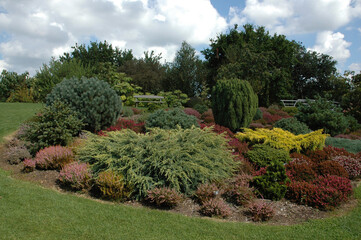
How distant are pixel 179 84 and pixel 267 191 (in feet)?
88.5

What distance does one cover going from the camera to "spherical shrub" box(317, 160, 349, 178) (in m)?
6.37

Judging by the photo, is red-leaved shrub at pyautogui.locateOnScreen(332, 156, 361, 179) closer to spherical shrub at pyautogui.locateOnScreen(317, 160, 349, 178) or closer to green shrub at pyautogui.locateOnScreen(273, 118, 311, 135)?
spherical shrub at pyautogui.locateOnScreen(317, 160, 349, 178)

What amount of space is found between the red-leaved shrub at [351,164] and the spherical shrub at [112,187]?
5356 mm

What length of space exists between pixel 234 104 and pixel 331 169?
4611mm

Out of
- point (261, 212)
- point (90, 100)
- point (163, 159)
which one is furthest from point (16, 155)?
point (261, 212)

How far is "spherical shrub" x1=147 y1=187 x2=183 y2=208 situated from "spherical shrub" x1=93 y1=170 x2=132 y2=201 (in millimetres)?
510

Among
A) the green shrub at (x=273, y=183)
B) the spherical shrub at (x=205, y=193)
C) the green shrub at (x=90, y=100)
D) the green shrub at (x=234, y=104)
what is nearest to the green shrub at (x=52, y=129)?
the green shrub at (x=90, y=100)

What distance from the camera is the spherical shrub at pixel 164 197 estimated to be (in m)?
4.90

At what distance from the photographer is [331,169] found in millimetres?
6402

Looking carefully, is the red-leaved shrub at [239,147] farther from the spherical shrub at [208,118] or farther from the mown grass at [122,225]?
the spherical shrub at [208,118]

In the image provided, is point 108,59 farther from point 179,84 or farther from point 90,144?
point 90,144

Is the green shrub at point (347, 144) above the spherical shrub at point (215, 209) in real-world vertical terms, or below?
above

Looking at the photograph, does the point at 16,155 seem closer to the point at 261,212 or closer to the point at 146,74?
the point at 261,212

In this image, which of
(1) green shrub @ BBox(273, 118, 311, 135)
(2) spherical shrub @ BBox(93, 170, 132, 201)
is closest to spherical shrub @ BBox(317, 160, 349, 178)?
(1) green shrub @ BBox(273, 118, 311, 135)
